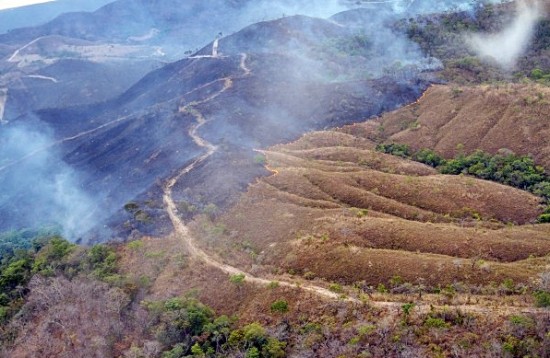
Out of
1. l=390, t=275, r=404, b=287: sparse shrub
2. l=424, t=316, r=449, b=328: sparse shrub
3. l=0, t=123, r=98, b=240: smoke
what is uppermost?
l=424, t=316, r=449, b=328: sparse shrub

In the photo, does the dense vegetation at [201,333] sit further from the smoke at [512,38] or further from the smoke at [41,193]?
the smoke at [512,38]

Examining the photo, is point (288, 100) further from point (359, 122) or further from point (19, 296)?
point (19, 296)

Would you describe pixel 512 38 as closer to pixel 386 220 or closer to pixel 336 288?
pixel 386 220

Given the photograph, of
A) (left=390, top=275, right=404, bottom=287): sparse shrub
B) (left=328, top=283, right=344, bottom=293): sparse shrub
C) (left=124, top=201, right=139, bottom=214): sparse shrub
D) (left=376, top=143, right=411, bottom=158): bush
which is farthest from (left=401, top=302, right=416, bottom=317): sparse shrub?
(left=376, top=143, right=411, bottom=158): bush

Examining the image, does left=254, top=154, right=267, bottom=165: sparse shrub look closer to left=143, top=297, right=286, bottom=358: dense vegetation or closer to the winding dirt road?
the winding dirt road

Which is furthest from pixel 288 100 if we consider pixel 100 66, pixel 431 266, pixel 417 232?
pixel 100 66

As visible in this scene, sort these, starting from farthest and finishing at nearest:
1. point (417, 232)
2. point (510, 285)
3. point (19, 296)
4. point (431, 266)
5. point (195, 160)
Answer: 1. point (195, 160)
2. point (19, 296)
3. point (417, 232)
4. point (431, 266)
5. point (510, 285)
